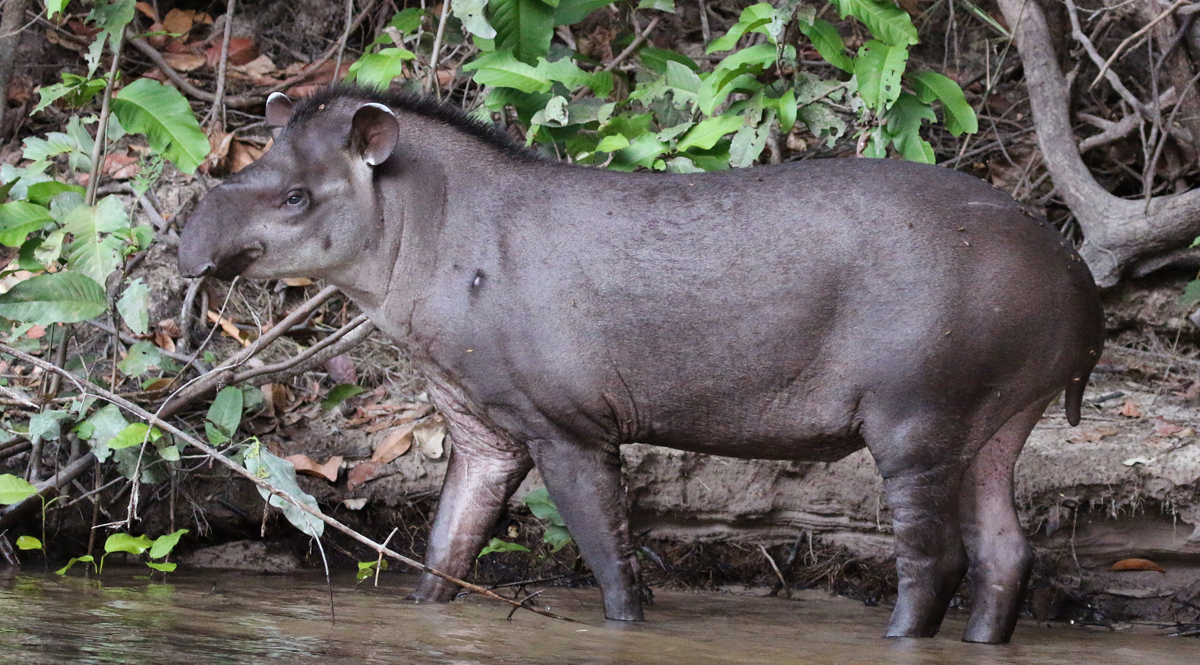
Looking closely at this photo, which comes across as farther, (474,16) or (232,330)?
(232,330)

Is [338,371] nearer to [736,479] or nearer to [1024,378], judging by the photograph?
[736,479]

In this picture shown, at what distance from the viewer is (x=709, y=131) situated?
5.53 metres

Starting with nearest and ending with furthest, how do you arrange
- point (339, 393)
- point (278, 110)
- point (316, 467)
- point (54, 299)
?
point (54, 299) < point (278, 110) < point (316, 467) < point (339, 393)

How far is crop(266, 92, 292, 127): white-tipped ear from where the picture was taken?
5.30m

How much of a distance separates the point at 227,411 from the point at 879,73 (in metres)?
Result: 3.27

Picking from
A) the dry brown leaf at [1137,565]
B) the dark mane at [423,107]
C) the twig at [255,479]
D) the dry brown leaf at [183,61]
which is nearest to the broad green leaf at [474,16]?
the dark mane at [423,107]

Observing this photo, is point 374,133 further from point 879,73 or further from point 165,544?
point 879,73

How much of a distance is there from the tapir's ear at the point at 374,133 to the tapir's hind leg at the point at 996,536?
97.9 inches

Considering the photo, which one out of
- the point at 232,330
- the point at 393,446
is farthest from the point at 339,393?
the point at 232,330

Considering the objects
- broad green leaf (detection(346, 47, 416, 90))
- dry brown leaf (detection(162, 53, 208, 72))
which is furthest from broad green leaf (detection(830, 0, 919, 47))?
dry brown leaf (detection(162, 53, 208, 72))

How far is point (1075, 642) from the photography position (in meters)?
4.61

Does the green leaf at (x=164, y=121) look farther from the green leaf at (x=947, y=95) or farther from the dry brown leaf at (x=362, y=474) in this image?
the green leaf at (x=947, y=95)

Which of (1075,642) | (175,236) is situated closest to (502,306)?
(1075,642)

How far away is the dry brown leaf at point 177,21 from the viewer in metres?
8.49
